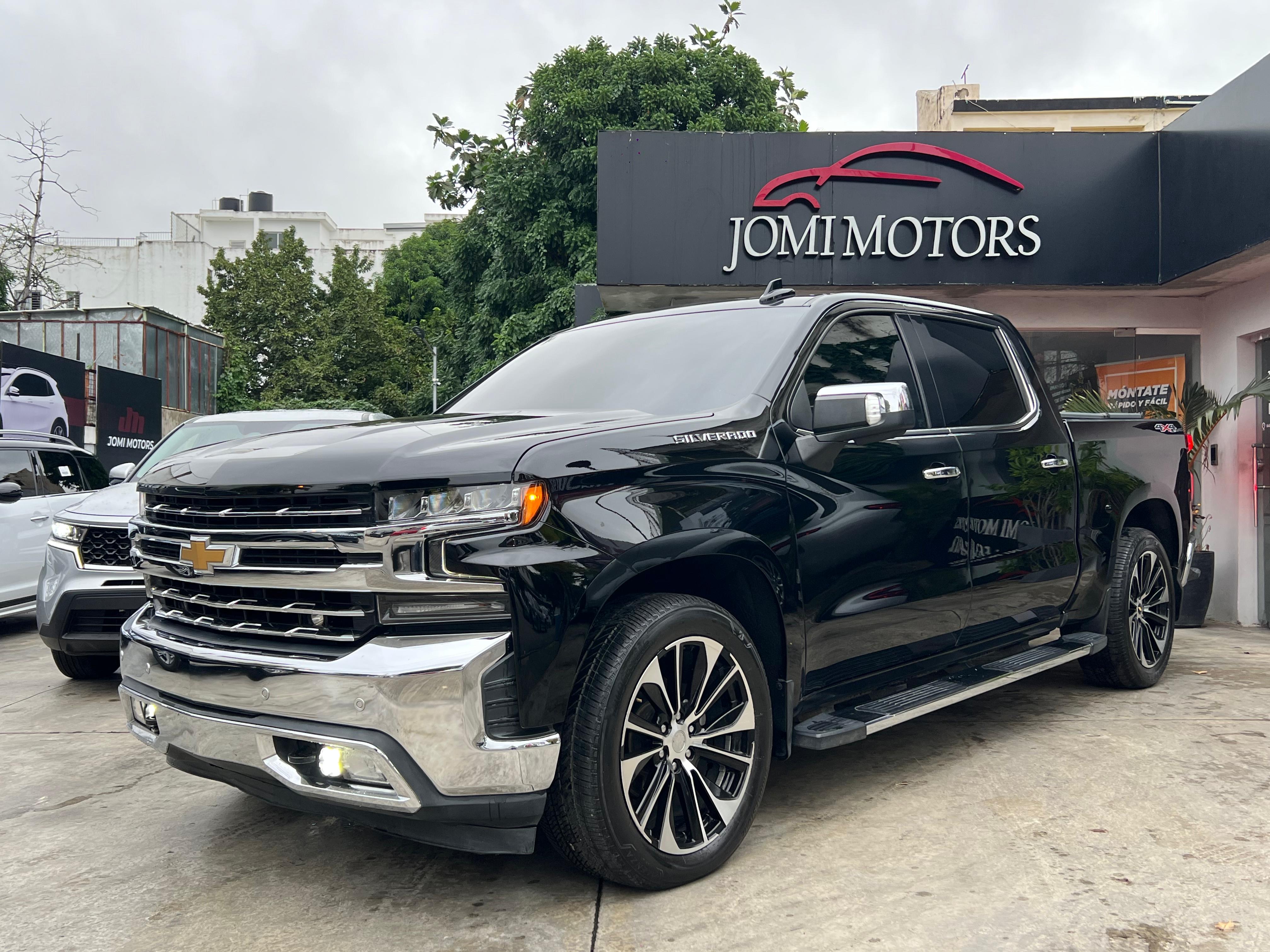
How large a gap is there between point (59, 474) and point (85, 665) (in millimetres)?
3413

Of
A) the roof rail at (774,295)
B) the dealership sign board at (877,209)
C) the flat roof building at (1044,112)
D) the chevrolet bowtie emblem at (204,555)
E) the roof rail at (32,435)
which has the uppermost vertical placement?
the flat roof building at (1044,112)

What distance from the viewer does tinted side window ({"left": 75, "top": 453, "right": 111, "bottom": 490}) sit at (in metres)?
9.83

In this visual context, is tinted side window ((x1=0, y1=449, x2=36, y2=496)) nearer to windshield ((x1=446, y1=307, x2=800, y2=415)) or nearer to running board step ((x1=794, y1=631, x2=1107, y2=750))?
windshield ((x1=446, y1=307, x2=800, y2=415))

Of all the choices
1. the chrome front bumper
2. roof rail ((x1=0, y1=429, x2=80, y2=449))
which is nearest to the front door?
the chrome front bumper

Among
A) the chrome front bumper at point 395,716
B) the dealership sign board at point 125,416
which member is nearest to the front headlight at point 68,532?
the chrome front bumper at point 395,716

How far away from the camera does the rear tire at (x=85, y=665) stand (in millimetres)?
6750

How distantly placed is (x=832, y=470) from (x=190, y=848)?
257cm

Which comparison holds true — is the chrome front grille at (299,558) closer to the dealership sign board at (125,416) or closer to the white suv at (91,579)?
the white suv at (91,579)

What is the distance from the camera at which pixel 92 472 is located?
10.0 meters

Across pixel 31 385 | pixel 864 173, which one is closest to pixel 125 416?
pixel 31 385

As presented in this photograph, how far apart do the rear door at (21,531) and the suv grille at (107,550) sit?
3113 mm

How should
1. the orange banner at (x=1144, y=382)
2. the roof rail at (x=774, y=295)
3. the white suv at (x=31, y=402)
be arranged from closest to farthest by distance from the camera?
the roof rail at (x=774, y=295) → the orange banner at (x=1144, y=382) → the white suv at (x=31, y=402)

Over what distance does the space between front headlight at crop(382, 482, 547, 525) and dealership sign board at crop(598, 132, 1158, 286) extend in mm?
8045

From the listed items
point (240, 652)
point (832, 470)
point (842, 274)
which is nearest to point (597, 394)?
point (832, 470)
